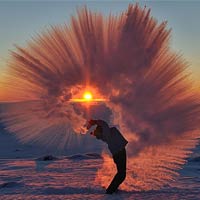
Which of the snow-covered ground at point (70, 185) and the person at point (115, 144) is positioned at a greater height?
the person at point (115, 144)

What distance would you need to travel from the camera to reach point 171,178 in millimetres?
10438

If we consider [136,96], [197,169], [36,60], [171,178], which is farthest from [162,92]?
[197,169]

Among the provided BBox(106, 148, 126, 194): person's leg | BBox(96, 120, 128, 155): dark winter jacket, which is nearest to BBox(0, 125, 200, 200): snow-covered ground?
BBox(106, 148, 126, 194): person's leg

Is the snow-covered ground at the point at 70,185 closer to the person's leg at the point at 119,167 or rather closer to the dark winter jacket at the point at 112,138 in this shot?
the person's leg at the point at 119,167

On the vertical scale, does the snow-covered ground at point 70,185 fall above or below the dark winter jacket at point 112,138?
below

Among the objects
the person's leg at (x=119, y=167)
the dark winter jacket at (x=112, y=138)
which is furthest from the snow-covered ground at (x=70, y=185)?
the dark winter jacket at (x=112, y=138)

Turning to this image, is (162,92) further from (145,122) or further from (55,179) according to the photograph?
(55,179)

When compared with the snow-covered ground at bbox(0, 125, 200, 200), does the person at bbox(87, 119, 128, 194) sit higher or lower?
higher

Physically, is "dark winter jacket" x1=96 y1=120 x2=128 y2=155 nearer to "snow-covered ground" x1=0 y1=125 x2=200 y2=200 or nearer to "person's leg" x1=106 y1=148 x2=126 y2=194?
"person's leg" x1=106 y1=148 x2=126 y2=194

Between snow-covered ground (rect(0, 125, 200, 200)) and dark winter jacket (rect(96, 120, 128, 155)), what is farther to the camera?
dark winter jacket (rect(96, 120, 128, 155))

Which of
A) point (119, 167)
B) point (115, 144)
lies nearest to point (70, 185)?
point (119, 167)

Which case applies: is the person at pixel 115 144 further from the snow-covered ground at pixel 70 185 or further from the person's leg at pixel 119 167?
the snow-covered ground at pixel 70 185

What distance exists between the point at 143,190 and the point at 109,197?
104 centimetres

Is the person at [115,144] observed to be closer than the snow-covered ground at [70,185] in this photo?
No
